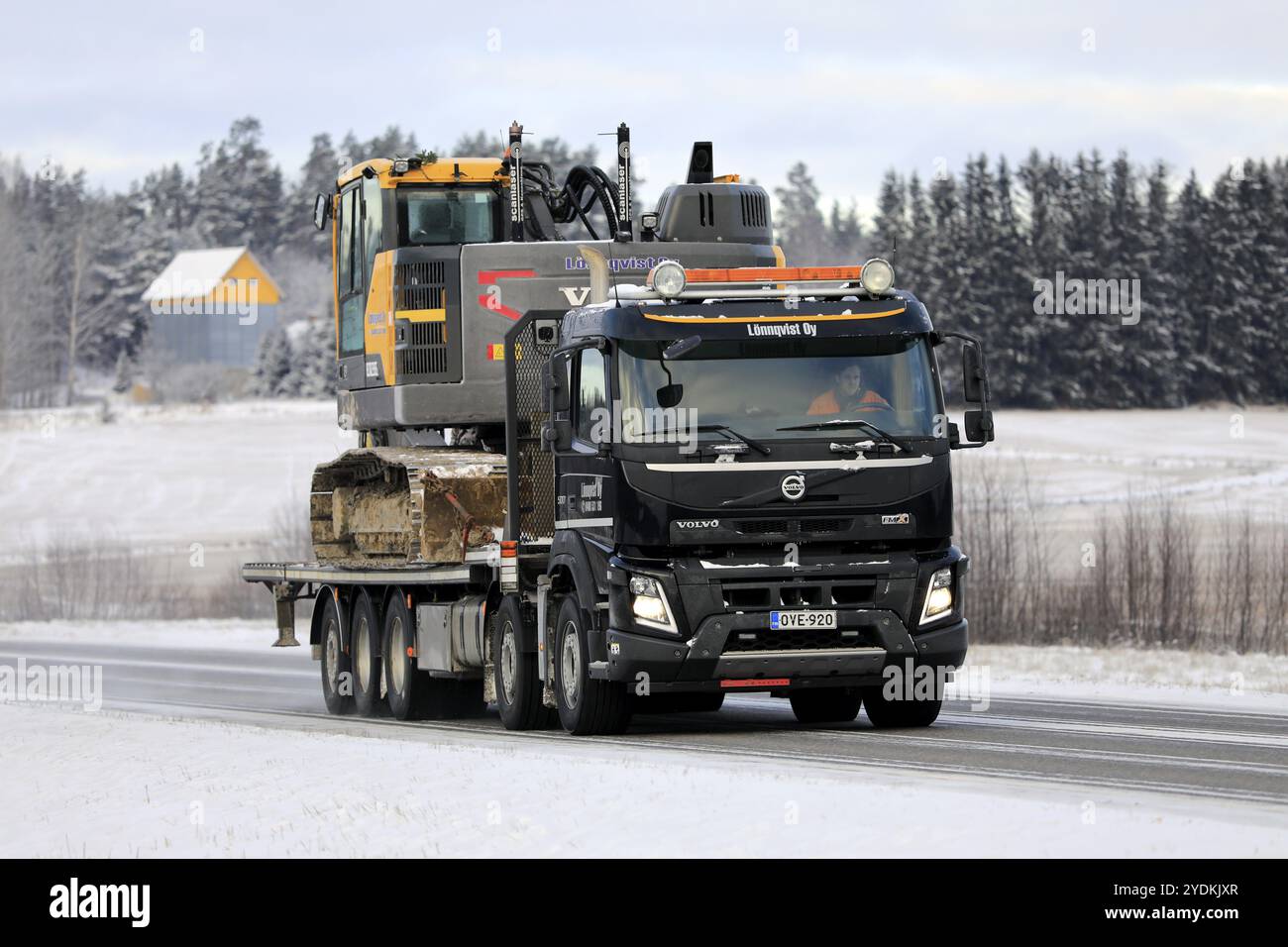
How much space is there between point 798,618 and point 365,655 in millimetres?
8285

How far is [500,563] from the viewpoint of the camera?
60.7 ft

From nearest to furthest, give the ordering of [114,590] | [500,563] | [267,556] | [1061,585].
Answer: [500,563]
[1061,585]
[114,590]
[267,556]

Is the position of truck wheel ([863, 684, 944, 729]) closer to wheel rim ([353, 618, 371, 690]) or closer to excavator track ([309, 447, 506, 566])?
excavator track ([309, 447, 506, 566])

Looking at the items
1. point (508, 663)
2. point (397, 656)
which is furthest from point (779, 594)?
point (397, 656)

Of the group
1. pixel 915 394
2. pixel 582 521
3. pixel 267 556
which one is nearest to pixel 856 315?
pixel 915 394

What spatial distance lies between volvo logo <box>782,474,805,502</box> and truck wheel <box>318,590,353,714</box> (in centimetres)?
905

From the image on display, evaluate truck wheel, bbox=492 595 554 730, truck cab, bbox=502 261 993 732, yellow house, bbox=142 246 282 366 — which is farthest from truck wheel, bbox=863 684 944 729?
yellow house, bbox=142 246 282 366

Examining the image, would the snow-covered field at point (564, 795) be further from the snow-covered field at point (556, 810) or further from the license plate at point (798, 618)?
the license plate at point (798, 618)

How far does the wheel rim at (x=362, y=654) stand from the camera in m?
23.2

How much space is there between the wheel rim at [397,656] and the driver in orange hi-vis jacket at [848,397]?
700cm

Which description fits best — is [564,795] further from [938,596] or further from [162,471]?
[162,471]
